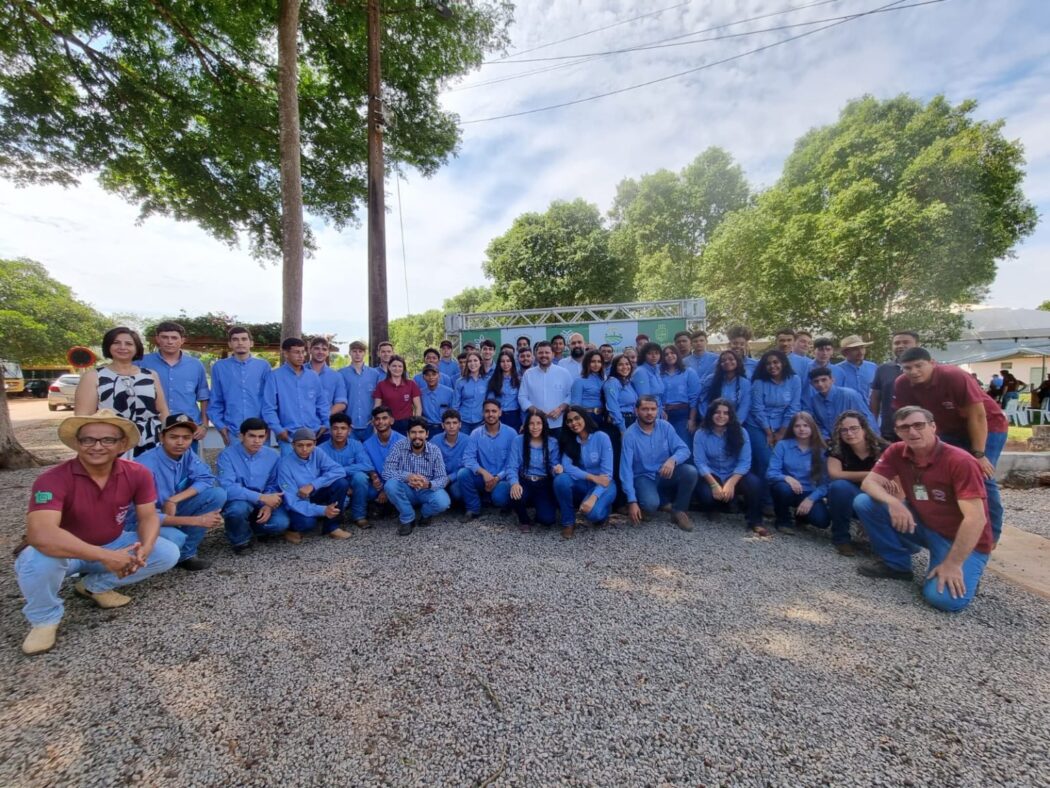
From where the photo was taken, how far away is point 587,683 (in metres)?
2.03

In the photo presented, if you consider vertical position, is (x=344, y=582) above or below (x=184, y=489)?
below

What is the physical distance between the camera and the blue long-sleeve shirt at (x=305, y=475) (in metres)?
3.81

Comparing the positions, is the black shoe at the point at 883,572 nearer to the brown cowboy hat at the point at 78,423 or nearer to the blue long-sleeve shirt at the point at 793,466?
the blue long-sleeve shirt at the point at 793,466

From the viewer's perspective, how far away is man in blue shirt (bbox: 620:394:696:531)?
4.21 m

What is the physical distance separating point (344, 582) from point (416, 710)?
149 cm

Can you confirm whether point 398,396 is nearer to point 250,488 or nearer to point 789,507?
point 250,488

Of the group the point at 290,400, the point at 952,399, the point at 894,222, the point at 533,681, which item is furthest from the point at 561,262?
the point at 533,681

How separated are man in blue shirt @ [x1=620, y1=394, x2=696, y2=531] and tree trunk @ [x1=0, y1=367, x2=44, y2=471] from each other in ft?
31.6

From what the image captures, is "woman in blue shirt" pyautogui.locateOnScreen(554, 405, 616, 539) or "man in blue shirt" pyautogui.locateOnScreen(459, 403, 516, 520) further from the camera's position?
"man in blue shirt" pyautogui.locateOnScreen(459, 403, 516, 520)

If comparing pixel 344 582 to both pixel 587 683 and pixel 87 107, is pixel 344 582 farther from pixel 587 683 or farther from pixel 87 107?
pixel 87 107

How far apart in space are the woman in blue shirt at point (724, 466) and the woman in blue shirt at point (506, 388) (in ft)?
7.35

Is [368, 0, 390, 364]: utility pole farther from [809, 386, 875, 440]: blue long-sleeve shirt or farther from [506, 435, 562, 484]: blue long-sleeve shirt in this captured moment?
[809, 386, 875, 440]: blue long-sleeve shirt

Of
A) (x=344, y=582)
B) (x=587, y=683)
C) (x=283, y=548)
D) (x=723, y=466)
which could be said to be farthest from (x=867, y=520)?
(x=283, y=548)

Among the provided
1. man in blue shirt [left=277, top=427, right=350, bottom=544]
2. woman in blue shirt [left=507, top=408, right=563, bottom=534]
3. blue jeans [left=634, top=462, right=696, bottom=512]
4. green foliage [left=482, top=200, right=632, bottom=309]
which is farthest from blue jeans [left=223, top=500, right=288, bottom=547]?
green foliage [left=482, top=200, right=632, bottom=309]
